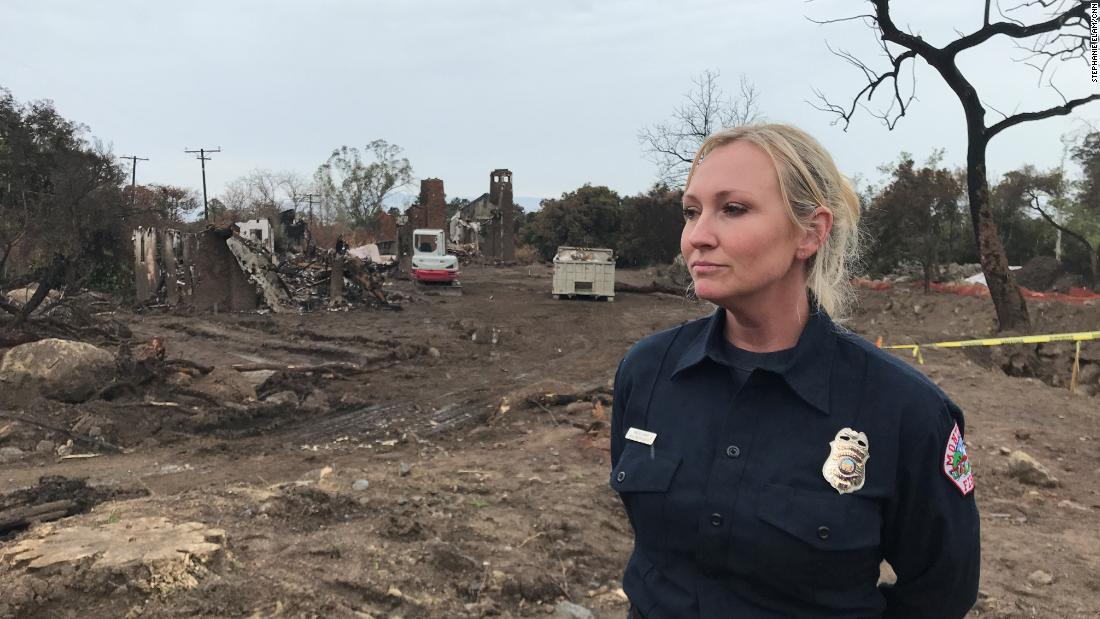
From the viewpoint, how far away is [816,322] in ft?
5.15

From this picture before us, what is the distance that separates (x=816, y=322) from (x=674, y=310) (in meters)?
21.1

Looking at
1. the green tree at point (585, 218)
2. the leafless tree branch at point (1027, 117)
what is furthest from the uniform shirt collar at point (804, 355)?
the green tree at point (585, 218)

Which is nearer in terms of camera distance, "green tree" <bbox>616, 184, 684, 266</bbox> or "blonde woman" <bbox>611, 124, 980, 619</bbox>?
"blonde woman" <bbox>611, 124, 980, 619</bbox>

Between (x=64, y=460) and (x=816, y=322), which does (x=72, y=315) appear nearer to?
(x=64, y=460)

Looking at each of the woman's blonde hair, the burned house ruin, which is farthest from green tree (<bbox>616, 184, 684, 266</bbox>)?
the woman's blonde hair

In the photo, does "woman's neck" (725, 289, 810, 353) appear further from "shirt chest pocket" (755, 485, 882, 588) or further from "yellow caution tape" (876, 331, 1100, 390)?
"yellow caution tape" (876, 331, 1100, 390)

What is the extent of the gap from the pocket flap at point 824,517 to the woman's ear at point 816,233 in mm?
498

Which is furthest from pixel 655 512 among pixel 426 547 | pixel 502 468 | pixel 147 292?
pixel 147 292

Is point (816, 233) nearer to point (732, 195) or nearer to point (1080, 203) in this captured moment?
point (732, 195)

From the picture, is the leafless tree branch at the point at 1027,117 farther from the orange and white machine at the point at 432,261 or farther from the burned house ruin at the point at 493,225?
the burned house ruin at the point at 493,225

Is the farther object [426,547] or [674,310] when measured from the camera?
[674,310]

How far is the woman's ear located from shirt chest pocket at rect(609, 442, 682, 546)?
515 millimetres

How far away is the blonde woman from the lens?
1408 mm

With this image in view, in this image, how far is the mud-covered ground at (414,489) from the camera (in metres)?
3.62
